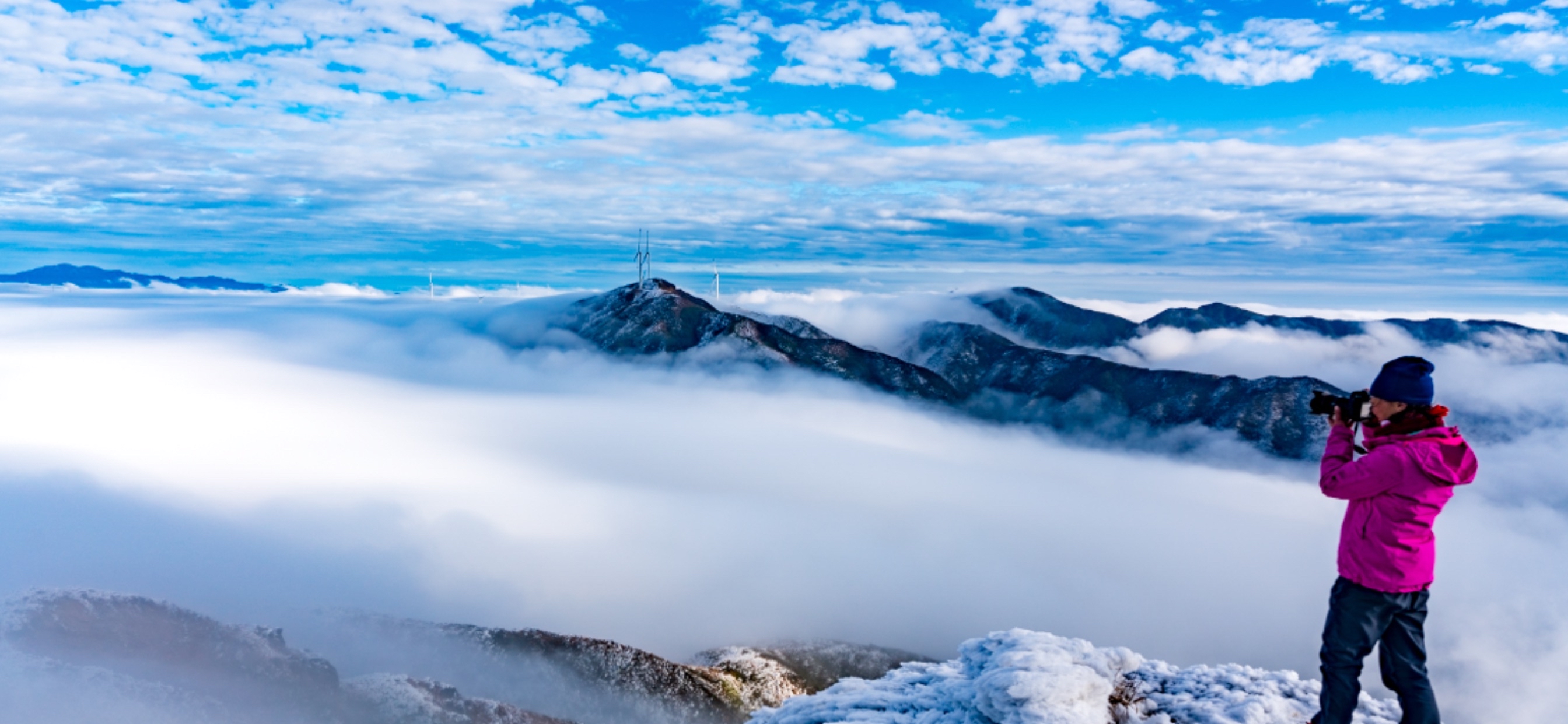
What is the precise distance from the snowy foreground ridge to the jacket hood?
7564 millimetres

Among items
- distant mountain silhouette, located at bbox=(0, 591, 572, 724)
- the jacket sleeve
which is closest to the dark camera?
the jacket sleeve

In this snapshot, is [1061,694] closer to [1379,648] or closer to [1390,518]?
[1379,648]

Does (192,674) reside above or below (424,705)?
below

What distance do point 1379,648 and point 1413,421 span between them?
4.58m

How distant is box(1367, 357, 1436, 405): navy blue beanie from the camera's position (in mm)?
12695

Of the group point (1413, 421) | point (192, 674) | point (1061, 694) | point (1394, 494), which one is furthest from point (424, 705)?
point (1413, 421)

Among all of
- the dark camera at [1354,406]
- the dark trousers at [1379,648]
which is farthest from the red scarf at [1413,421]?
the dark trousers at [1379,648]

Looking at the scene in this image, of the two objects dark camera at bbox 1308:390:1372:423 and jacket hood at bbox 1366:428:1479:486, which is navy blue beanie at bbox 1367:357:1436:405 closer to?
dark camera at bbox 1308:390:1372:423

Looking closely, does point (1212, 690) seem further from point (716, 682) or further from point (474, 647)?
point (474, 647)

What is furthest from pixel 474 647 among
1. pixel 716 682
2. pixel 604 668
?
pixel 716 682

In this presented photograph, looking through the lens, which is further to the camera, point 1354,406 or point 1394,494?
point 1354,406

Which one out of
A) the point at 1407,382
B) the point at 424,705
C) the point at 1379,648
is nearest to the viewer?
the point at 1407,382

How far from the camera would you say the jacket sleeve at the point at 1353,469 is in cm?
1249

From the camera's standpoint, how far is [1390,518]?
1296 cm
